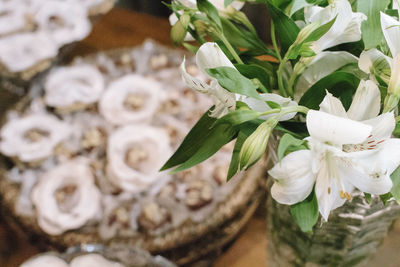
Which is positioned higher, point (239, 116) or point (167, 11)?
point (239, 116)

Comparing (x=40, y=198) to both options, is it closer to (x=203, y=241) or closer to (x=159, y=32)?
(x=203, y=241)

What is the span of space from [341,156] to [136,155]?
550 mm

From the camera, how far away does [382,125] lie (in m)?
0.27

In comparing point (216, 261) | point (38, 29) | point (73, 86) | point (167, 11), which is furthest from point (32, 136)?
point (167, 11)

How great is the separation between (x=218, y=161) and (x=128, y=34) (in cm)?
48

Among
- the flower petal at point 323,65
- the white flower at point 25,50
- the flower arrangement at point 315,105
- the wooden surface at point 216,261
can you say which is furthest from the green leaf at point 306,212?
the white flower at point 25,50

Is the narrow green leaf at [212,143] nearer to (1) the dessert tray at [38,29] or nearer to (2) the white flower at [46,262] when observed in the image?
(2) the white flower at [46,262]

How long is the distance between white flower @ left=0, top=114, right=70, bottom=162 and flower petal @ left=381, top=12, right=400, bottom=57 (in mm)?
673

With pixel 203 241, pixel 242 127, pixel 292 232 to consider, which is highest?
pixel 242 127

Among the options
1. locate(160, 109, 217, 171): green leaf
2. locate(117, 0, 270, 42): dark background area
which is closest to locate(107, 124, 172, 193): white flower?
locate(160, 109, 217, 171): green leaf

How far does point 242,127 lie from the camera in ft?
1.03

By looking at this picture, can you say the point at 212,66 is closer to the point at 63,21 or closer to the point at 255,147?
the point at 255,147

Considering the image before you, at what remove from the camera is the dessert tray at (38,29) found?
0.94 metres

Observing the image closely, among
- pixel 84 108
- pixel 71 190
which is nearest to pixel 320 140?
pixel 71 190
